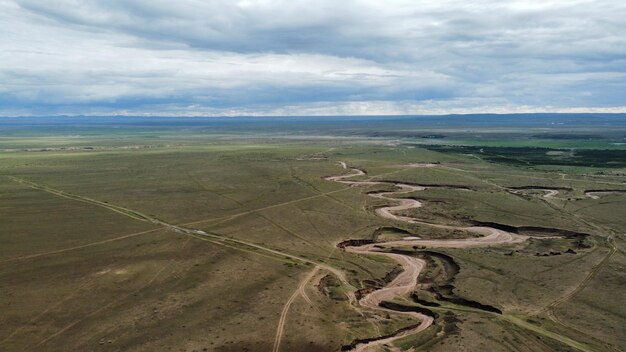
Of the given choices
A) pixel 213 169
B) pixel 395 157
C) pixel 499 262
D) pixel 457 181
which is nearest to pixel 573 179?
pixel 457 181

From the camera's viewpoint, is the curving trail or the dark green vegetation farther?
the curving trail

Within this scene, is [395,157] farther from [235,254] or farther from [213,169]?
[235,254]

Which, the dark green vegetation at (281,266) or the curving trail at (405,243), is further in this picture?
the curving trail at (405,243)

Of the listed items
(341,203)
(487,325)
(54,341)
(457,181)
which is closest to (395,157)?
(457,181)

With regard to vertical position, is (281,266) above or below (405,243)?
above

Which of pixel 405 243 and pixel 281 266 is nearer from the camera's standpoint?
pixel 281 266

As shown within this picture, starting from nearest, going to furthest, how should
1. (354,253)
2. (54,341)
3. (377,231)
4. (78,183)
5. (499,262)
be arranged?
(54,341), (499,262), (354,253), (377,231), (78,183)

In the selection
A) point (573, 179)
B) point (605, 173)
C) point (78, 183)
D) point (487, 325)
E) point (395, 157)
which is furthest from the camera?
point (395, 157)

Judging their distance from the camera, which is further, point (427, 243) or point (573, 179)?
point (573, 179)
